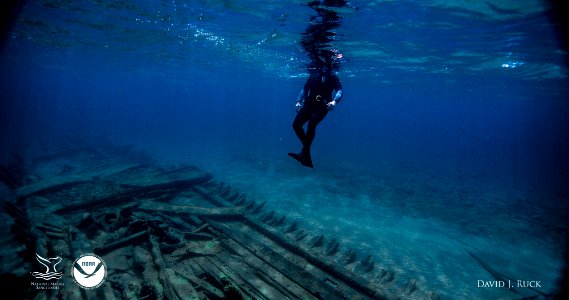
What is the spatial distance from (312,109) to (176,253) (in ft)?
17.6

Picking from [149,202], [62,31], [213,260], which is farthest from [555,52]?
[62,31]

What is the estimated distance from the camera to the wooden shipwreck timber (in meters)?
5.55

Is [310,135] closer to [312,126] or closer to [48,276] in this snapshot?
[312,126]

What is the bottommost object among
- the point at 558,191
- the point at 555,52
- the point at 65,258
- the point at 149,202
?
the point at 558,191

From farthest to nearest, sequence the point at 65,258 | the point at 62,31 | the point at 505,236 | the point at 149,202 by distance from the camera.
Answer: the point at 62,31, the point at 505,236, the point at 149,202, the point at 65,258

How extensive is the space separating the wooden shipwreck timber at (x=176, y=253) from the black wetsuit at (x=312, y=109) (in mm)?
3112

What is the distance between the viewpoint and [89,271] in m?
5.93

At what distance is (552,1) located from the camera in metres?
9.60

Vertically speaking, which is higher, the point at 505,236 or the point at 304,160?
the point at 304,160

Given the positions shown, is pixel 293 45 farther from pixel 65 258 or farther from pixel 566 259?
pixel 566 259

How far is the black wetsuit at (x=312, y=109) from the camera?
627 cm

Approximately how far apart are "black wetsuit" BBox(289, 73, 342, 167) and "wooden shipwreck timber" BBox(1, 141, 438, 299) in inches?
123

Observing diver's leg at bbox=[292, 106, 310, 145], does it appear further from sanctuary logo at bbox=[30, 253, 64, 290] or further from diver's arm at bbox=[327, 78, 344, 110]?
sanctuary logo at bbox=[30, 253, 64, 290]

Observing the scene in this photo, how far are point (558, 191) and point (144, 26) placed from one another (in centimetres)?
3794
